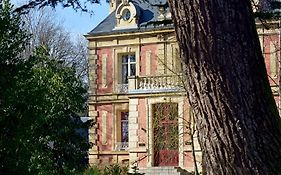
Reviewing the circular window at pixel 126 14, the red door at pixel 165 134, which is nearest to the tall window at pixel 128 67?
the circular window at pixel 126 14

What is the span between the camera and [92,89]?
124ft

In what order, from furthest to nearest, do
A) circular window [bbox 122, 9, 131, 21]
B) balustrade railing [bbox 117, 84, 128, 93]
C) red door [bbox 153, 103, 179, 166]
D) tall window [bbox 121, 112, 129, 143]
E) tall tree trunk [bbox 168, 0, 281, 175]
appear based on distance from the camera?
circular window [bbox 122, 9, 131, 21] → balustrade railing [bbox 117, 84, 128, 93] → tall window [bbox 121, 112, 129, 143] → red door [bbox 153, 103, 179, 166] → tall tree trunk [bbox 168, 0, 281, 175]

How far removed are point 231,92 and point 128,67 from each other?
33.8 meters

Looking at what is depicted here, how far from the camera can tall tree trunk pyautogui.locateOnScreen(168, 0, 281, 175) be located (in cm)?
364

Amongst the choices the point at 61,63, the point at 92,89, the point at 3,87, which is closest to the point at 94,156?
the point at 92,89

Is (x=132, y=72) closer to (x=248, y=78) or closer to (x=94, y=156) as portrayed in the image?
(x=94, y=156)

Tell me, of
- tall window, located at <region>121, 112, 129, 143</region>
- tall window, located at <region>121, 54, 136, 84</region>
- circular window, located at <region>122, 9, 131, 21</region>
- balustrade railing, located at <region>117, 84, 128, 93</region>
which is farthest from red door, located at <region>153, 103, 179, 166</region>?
circular window, located at <region>122, 9, 131, 21</region>

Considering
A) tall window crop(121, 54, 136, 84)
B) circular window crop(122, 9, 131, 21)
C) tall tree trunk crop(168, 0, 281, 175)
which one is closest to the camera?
tall tree trunk crop(168, 0, 281, 175)

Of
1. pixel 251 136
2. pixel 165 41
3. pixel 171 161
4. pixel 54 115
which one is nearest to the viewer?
pixel 251 136

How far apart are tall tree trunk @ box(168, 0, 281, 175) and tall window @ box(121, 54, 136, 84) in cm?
3324

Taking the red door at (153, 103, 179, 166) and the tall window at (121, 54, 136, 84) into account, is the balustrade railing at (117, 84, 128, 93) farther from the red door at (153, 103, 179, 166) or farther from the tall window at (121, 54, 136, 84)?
the red door at (153, 103, 179, 166)

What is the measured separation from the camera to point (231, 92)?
3.67m

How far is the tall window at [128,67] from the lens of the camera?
3712 cm

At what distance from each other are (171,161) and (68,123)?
13.5 metres
